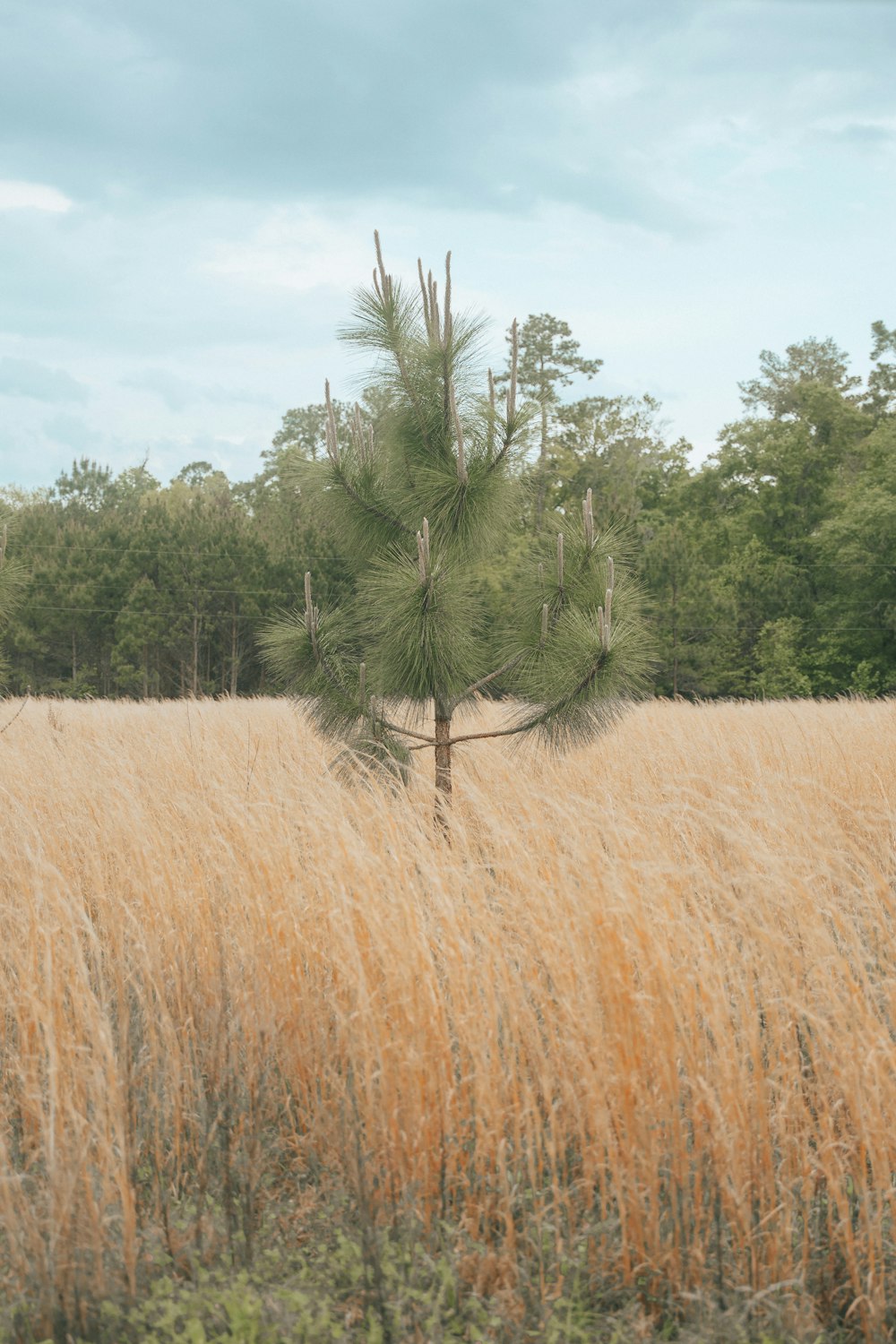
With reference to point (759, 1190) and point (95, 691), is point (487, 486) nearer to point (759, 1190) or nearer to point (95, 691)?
point (759, 1190)

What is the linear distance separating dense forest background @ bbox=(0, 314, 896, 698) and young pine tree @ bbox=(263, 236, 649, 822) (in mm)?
18730

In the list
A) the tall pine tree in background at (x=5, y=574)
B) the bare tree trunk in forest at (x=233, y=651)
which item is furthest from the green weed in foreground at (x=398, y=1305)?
the bare tree trunk in forest at (x=233, y=651)

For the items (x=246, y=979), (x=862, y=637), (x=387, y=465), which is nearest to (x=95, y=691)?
(x=862, y=637)

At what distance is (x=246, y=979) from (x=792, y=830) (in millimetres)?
3077

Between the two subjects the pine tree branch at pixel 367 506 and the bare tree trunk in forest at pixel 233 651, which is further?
the bare tree trunk in forest at pixel 233 651

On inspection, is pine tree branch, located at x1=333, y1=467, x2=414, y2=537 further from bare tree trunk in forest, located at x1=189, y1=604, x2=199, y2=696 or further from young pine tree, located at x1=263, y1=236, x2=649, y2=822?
bare tree trunk in forest, located at x1=189, y1=604, x2=199, y2=696

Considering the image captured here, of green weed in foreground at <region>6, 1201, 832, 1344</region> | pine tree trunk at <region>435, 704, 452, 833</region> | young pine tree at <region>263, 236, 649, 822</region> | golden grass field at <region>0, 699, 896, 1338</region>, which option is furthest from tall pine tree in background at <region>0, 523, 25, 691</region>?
green weed in foreground at <region>6, 1201, 832, 1344</region>

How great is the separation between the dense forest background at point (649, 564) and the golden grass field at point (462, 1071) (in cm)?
2098

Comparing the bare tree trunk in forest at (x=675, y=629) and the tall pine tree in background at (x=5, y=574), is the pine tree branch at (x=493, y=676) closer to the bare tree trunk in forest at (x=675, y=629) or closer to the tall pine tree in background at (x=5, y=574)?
the tall pine tree in background at (x=5, y=574)

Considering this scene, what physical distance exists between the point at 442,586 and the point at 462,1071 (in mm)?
2846

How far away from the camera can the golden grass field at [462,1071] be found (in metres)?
2.42

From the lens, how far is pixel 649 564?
24.2 meters

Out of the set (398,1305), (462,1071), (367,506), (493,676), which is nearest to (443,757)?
(493,676)

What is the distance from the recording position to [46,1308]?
219cm
